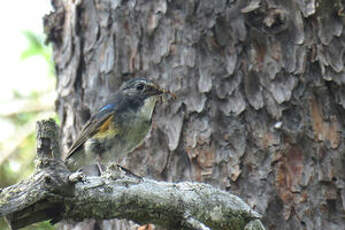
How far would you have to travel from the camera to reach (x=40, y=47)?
832cm

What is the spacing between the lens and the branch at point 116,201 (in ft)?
8.63

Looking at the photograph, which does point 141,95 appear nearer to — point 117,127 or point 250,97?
point 117,127

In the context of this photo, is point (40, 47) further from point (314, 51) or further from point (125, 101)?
point (314, 51)

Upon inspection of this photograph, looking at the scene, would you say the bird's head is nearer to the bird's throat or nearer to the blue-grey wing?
the bird's throat

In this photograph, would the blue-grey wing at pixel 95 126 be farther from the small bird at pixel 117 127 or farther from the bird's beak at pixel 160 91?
the bird's beak at pixel 160 91

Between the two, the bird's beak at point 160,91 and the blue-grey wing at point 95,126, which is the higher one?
the bird's beak at point 160,91

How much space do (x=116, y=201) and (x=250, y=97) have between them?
75.3 inches

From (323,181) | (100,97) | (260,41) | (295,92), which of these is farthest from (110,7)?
(323,181)

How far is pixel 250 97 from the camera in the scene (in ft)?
15.2

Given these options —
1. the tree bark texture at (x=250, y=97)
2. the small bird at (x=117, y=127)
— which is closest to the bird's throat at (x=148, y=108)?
the small bird at (x=117, y=127)

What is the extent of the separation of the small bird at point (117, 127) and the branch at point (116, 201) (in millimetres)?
1622

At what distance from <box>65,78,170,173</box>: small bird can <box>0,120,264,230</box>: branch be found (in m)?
1.62

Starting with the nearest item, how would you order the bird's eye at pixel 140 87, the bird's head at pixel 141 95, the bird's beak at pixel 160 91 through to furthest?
the bird's beak at pixel 160 91
the bird's head at pixel 141 95
the bird's eye at pixel 140 87

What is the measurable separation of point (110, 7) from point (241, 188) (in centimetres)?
208
